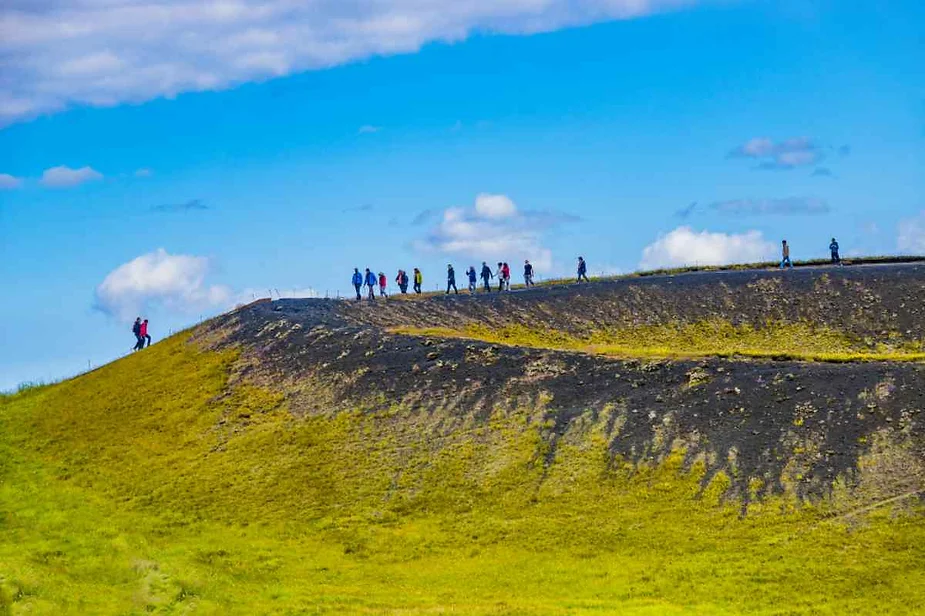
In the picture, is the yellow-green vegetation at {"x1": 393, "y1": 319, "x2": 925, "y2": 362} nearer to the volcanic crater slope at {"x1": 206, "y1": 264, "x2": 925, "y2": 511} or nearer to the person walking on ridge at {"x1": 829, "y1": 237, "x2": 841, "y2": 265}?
the volcanic crater slope at {"x1": 206, "y1": 264, "x2": 925, "y2": 511}

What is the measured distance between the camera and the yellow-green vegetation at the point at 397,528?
183 feet

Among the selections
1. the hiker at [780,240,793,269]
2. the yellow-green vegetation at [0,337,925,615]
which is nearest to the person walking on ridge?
the hiker at [780,240,793,269]

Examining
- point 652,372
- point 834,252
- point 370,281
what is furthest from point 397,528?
point 834,252

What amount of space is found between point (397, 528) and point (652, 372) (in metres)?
18.3

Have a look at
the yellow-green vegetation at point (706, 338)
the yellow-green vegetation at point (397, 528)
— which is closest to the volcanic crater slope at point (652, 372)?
the yellow-green vegetation at point (706, 338)

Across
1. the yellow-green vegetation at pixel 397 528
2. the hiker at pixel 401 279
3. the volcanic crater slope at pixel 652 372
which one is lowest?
the yellow-green vegetation at pixel 397 528

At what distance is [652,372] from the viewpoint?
73.9 meters

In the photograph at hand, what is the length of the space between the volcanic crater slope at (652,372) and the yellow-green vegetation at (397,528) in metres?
1.38

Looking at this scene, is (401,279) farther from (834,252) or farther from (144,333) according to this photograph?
(834,252)

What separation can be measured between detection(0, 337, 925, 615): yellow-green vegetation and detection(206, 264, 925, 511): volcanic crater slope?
4.52ft

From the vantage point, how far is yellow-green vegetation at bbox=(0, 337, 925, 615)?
55781mm

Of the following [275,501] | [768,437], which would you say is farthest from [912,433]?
[275,501]

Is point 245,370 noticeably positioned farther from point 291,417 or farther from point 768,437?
point 768,437

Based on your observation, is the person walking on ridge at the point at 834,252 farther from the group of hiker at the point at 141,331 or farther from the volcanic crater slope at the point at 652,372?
the group of hiker at the point at 141,331
